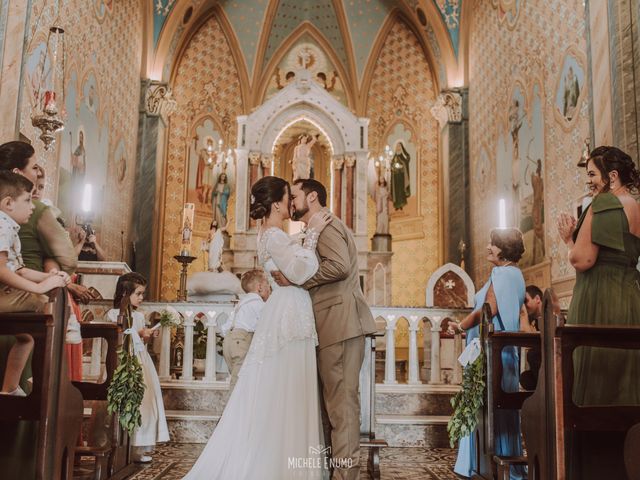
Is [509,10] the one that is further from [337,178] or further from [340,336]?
[340,336]

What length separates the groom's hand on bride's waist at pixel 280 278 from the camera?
3.54 m

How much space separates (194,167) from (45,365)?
12.1m

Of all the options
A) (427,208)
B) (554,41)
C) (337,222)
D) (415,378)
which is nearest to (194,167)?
(427,208)

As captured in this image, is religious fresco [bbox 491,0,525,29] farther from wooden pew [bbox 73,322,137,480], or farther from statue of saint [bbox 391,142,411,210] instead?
wooden pew [bbox 73,322,137,480]

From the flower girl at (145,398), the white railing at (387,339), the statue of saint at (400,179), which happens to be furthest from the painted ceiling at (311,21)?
the flower girl at (145,398)

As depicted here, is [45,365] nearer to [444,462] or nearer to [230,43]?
[444,462]

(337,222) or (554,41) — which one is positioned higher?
(554,41)

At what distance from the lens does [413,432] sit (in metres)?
5.96

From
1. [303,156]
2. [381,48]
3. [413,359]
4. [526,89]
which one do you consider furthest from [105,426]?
[381,48]

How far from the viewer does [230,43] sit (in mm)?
15375

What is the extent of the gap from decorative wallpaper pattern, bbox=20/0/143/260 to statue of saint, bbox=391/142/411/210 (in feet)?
18.5

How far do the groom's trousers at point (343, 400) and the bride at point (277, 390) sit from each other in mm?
92

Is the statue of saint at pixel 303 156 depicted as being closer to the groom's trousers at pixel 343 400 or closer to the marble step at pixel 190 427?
the marble step at pixel 190 427

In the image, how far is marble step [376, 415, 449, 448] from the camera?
5.93m
